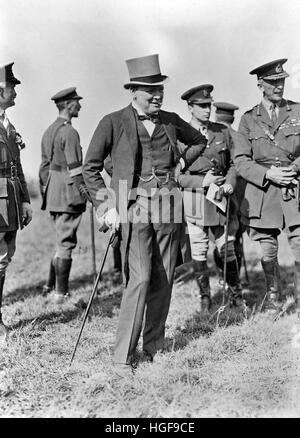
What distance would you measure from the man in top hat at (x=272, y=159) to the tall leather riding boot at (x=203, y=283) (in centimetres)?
78

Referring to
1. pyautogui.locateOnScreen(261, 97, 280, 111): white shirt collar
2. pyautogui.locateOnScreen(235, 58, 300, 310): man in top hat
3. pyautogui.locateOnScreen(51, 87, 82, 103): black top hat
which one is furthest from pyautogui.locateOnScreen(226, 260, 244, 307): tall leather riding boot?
pyautogui.locateOnScreen(51, 87, 82, 103): black top hat

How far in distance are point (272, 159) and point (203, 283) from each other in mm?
1695

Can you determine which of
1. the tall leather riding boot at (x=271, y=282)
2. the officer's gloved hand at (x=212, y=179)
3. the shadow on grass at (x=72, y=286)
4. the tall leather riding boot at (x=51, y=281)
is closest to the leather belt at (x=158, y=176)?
the officer's gloved hand at (x=212, y=179)

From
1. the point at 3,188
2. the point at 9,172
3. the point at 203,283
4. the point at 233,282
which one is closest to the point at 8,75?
the point at 9,172

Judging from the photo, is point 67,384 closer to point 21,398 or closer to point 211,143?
point 21,398

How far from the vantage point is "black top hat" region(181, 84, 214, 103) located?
6.49 metres

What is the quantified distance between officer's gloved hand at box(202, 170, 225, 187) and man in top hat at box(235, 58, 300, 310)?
422 mm

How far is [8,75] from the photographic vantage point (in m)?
5.57

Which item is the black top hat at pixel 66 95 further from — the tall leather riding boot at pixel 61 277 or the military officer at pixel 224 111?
the military officer at pixel 224 111

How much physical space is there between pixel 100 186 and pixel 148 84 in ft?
2.83

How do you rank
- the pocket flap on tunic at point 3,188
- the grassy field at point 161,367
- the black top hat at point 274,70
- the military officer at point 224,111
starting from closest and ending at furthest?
the grassy field at point 161,367 < the pocket flap on tunic at point 3,188 < the black top hat at point 274,70 < the military officer at point 224,111

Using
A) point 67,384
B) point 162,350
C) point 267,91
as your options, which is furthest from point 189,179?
point 67,384

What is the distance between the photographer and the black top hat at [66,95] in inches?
294

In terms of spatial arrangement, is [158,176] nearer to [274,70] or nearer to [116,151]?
[116,151]
